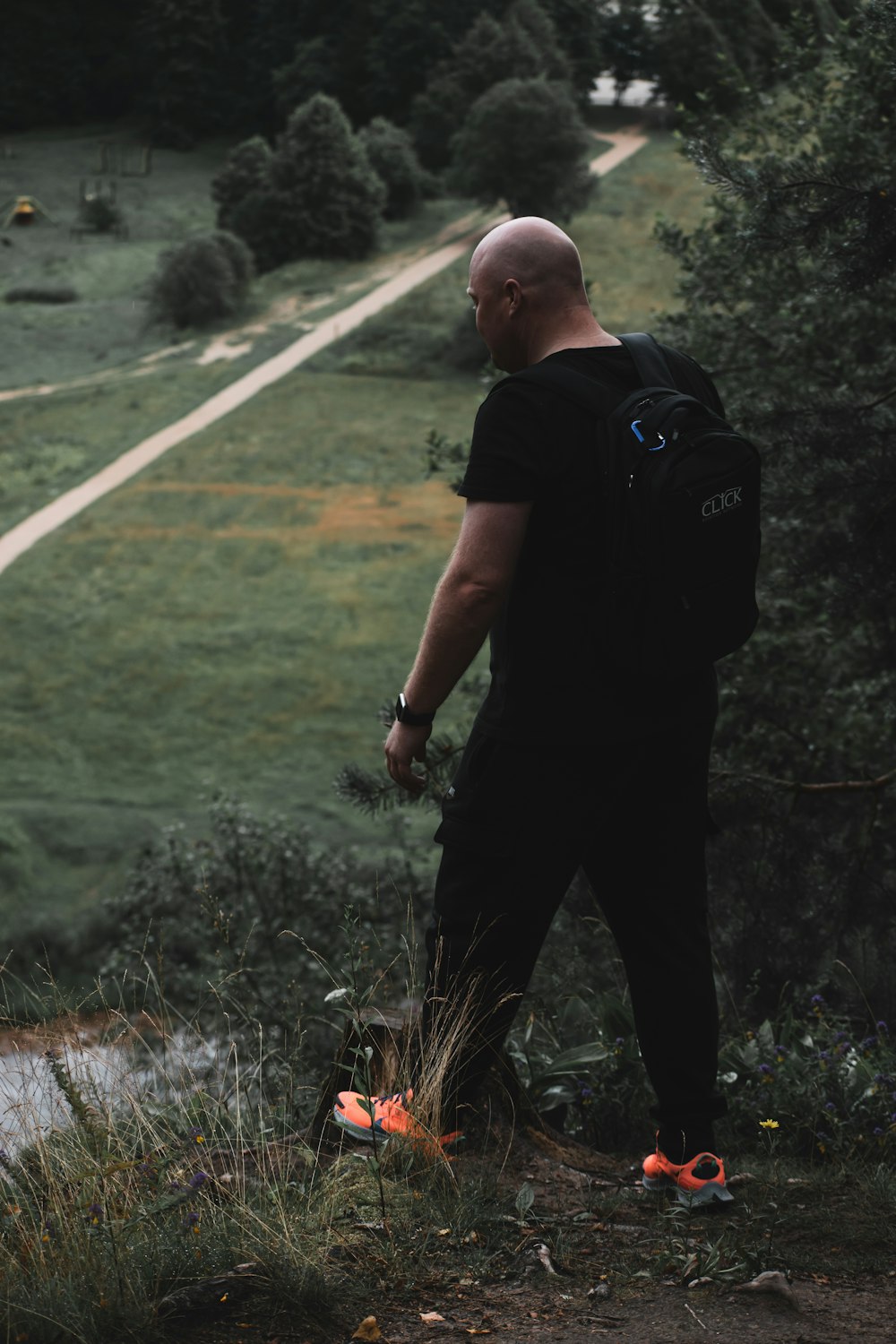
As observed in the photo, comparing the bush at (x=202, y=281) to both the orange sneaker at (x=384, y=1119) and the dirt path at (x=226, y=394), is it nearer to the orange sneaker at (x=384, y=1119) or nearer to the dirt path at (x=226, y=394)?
the dirt path at (x=226, y=394)

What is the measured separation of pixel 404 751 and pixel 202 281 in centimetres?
3182

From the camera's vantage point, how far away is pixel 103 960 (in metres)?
14.0

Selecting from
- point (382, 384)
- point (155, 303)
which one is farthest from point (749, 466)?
point (155, 303)

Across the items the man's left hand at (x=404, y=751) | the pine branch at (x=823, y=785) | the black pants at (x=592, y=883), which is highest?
the man's left hand at (x=404, y=751)

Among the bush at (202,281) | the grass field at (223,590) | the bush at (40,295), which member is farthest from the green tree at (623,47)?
the bush at (40,295)

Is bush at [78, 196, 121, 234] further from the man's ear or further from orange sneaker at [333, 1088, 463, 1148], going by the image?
orange sneaker at [333, 1088, 463, 1148]

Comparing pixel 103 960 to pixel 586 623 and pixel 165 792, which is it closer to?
pixel 165 792

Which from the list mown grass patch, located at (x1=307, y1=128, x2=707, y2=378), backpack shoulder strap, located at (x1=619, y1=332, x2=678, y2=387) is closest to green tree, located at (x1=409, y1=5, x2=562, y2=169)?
mown grass patch, located at (x1=307, y1=128, x2=707, y2=378)

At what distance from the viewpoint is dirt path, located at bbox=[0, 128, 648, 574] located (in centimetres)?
2469

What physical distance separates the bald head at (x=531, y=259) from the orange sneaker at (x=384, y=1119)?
5.45 feet

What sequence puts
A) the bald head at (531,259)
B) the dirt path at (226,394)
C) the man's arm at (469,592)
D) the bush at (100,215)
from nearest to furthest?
the man's arm at (469,592) < the bald head at (531,259) < the dirt path at (226,394) < the bush at (100,215)

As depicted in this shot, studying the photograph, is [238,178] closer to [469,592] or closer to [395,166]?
[395,166]

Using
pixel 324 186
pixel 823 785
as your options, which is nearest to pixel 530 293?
pixel 823 785

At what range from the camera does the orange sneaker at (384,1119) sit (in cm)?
300
